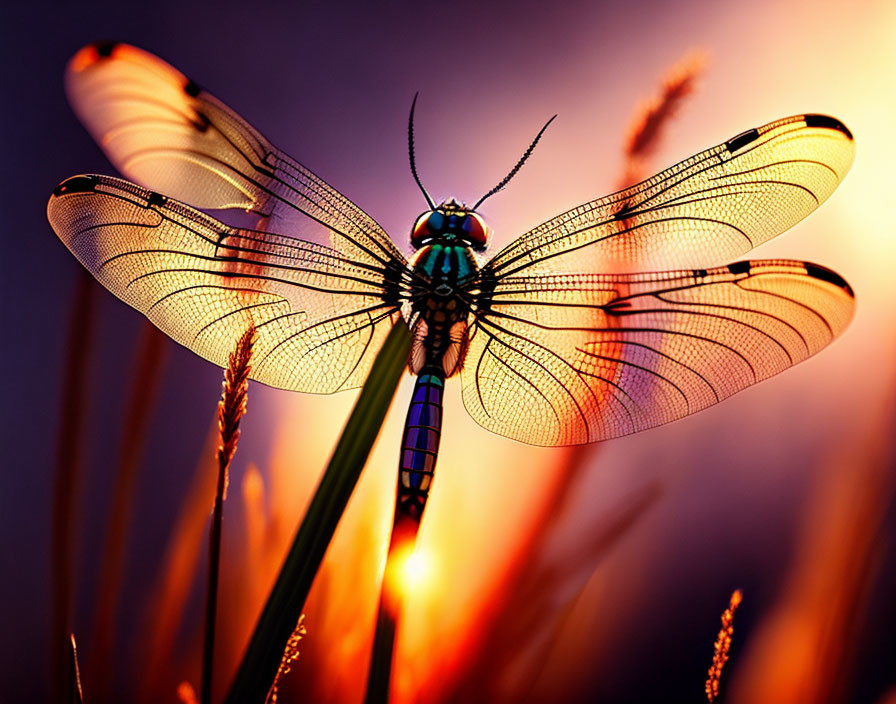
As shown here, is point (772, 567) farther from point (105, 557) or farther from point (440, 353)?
point (105, 557)

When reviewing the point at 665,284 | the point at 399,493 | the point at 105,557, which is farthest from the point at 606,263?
the point at 105,557

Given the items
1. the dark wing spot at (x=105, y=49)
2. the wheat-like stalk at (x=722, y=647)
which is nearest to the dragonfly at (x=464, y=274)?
the dark wing spot at (x=105, y=49)

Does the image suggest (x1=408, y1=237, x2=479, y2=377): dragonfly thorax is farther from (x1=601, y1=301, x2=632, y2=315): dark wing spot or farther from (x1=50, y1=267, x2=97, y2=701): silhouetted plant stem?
(x1=50, y1=267, x2=97, y2=701): silhouetted plant stem

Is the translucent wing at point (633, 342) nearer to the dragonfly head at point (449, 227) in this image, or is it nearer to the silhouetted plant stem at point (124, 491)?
the dragonfly head at point (449, 227)

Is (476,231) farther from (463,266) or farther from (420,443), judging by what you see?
(420,443)

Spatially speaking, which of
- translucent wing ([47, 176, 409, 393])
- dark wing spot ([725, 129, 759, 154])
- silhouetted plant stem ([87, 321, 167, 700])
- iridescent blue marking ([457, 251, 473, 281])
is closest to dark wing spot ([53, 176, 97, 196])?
translucent wing ([47, 176, 409, 393])

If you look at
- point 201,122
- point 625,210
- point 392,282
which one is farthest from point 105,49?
point 625,210

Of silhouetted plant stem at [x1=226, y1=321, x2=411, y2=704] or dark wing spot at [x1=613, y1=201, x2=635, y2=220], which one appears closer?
silhouetted plant stem at [x1=226, y1=321, x2=411, y2=704]
